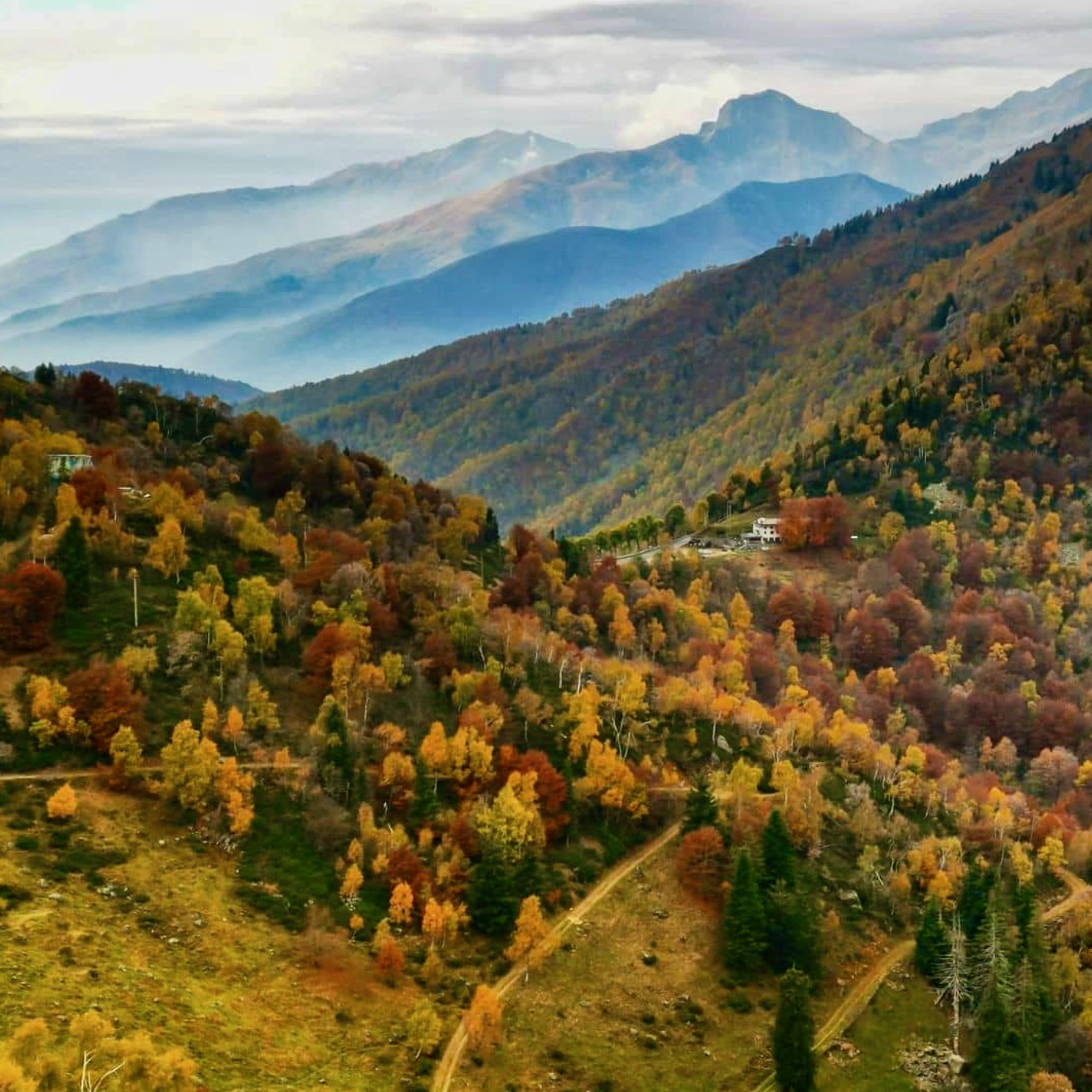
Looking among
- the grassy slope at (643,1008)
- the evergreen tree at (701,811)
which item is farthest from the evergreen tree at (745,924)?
the evergreen tree at (701,811)

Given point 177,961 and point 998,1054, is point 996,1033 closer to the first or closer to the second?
point 998,1054

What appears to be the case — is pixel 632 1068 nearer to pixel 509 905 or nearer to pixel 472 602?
pixel 509 905

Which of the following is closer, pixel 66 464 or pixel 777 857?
pixel 777 857

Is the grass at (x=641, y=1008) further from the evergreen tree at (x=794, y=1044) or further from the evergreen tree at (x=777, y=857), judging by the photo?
the evergreen tree at (x=777, y=857)

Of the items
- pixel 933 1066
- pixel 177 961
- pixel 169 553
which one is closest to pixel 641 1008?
pixel 933 1066

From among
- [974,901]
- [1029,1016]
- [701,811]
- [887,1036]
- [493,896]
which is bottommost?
[887,1036]

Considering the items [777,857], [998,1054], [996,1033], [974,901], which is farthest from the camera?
[974,901]
